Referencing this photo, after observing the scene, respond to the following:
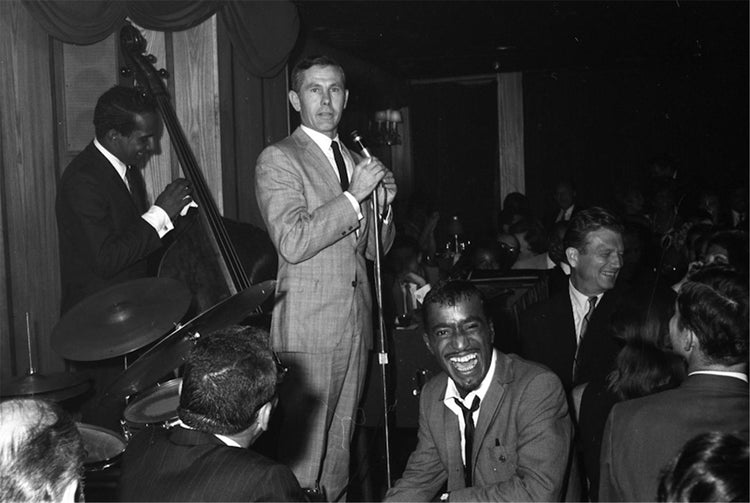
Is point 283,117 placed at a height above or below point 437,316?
above

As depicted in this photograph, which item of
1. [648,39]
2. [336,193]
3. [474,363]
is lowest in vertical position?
[474,363]

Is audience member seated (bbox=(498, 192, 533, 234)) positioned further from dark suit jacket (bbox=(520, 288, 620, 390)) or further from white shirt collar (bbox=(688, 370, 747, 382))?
white shirt collar (bbox=(688, 370, 747, 382))

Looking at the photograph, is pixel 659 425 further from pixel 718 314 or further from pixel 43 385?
pixel 43 385

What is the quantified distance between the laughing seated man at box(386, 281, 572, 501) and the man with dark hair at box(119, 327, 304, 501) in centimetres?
77

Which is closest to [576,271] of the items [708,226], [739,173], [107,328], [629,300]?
[629,300]

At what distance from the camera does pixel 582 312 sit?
3.41 m

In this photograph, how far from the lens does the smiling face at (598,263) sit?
3434 mm

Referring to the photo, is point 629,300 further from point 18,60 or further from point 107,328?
point 18,60

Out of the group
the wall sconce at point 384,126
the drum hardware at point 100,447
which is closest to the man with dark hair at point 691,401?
the drum hardware at point 100,447

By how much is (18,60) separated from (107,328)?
199 centimetres

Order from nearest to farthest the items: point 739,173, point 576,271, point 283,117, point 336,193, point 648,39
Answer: point 336,193 → point 576,271 → point 283,117 → point 648,39 → point 739,173

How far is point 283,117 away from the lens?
6.37 meters

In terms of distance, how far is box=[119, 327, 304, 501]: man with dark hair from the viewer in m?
1.67

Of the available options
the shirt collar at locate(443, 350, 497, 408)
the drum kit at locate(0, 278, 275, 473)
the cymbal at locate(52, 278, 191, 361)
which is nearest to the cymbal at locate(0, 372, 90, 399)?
the drum kit at locate(0, 278, 275, 473)
